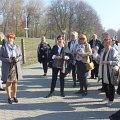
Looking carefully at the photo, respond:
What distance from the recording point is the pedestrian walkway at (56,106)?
8.12m

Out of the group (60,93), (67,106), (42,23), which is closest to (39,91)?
(60,93)

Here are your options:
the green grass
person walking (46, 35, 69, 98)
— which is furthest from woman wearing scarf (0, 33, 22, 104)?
the green grass

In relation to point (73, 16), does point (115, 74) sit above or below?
below

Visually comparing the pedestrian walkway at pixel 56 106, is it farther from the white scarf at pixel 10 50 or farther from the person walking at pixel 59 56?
the white scarf at pixel 10 50

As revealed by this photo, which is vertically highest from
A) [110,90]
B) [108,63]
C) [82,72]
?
[108,63]

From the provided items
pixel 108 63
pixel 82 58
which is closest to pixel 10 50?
pixel 82 58

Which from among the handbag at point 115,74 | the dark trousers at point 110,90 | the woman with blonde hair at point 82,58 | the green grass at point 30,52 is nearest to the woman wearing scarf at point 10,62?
the woman with blonde hair at point 82,58

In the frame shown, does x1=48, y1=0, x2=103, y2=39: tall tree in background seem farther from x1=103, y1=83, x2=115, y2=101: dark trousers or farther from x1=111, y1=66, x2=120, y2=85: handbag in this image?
x1=111, y1=66, x2=120, y2=85: handbag

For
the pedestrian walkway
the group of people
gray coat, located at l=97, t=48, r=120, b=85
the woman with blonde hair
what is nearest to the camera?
the pedestrian walkway

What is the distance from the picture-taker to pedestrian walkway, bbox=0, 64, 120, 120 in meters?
8.12

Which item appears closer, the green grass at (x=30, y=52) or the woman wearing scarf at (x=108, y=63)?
the woman wearing scarf at (x=108, y=63)

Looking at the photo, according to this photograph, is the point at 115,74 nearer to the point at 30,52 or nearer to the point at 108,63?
the point at 108,63

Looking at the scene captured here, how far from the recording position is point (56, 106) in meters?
9.14

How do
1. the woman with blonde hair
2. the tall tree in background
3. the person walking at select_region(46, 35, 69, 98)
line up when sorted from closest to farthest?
the person walking at select_region(46, 35, 69, 98)
the woman with blonde hair
the tall tree in background
